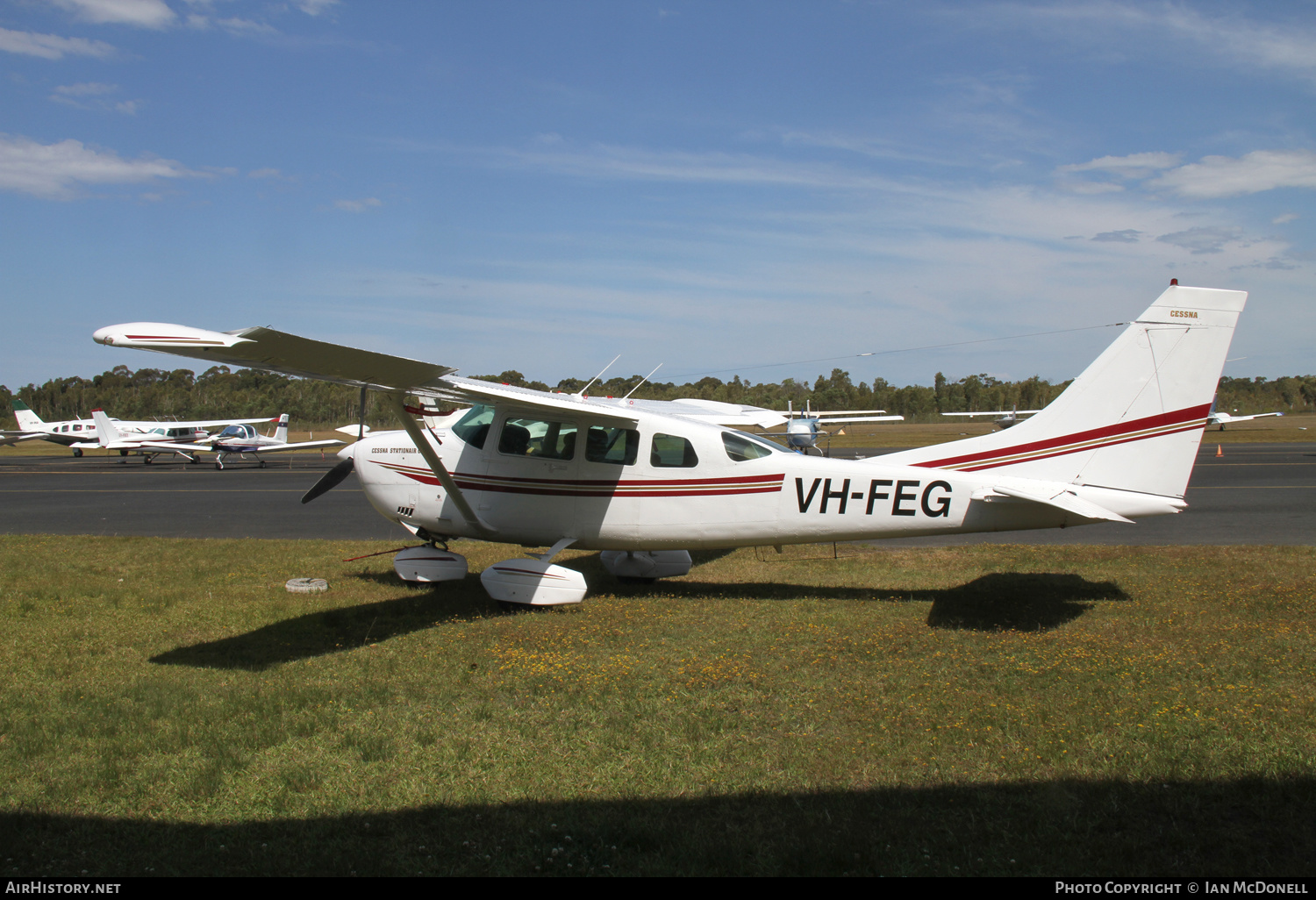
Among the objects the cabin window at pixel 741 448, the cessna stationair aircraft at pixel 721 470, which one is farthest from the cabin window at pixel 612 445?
the cabin window at pixel 741 448

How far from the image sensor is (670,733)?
4.92 m

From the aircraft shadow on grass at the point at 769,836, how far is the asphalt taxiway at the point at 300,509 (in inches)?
373

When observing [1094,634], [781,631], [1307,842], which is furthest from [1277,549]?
[1307,842]

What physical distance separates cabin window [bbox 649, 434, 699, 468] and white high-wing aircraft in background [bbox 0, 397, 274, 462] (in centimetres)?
3711

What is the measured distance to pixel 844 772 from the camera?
4.35 metres

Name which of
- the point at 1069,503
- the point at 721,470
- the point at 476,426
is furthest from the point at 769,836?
the point at 476,426

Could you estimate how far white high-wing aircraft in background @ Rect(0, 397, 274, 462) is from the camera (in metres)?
40.1

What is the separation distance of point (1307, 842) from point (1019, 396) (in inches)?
4076

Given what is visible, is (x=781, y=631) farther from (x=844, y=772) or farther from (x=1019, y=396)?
(x=1019, y=396)

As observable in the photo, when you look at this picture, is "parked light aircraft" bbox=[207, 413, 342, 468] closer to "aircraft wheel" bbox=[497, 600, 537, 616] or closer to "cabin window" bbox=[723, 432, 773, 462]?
"aircraft wheel" bbox=[497, 600, 537, 616]

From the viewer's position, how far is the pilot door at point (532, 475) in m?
8.80

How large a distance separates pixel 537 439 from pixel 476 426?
82 cm

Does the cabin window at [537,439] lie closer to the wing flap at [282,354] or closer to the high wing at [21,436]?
the wing flap at [282,354]

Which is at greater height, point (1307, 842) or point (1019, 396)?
point (1019, 396)
